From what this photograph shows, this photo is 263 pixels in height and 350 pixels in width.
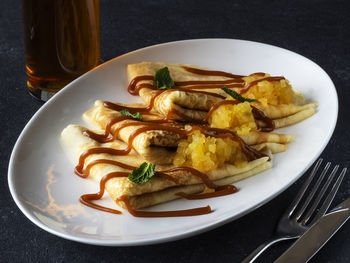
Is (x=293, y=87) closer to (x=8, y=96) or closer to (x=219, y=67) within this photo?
(x=219, y=67)

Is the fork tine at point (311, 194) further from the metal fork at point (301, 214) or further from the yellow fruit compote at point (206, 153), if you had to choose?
the yellow fruit compote at point (206, 153)

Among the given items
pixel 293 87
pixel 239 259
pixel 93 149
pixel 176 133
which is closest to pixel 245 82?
pixel 293 87

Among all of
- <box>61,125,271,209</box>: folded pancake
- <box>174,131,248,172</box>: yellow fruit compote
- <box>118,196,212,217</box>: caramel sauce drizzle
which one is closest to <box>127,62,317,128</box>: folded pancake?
<box>174,131,248,172</box>: yellow fruit compote

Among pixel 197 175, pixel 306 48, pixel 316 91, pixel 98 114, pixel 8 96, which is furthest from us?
pixel 306 48

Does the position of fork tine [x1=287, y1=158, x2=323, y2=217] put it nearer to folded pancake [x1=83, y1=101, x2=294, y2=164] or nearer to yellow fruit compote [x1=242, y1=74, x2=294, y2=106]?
folded pancake [x1=83, y1=101, x2=294, y2=164]

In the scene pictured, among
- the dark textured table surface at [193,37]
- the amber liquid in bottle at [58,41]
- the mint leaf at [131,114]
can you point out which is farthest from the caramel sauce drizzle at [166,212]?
the amber liquid in bottle at [58,41]

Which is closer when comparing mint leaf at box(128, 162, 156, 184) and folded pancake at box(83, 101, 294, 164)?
mint leaf at box(128, 162, 156, 184)

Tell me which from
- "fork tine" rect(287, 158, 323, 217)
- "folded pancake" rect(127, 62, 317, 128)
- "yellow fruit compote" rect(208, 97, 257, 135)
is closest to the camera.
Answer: "fork tine" rect(287, 158, 323, 217)
